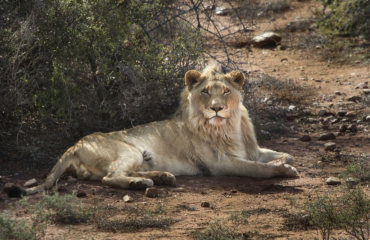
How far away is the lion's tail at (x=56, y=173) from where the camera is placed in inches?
Answer: 242

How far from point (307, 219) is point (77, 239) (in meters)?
1.96

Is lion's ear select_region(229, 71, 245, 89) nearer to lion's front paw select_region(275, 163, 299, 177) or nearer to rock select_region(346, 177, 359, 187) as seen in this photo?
lion's front paw select_region(275, 163, 299, 177)

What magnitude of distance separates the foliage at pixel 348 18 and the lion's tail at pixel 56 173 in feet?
29.4

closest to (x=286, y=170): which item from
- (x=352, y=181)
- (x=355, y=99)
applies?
(x=352, y=181)

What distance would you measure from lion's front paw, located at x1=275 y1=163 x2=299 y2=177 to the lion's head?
2.77 feet

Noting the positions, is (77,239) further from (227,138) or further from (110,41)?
(110,41)

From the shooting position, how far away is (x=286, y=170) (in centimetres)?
693

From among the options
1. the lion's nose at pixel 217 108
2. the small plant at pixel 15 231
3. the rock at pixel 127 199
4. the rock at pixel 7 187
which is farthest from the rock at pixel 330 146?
the small plant at pixel 15 231

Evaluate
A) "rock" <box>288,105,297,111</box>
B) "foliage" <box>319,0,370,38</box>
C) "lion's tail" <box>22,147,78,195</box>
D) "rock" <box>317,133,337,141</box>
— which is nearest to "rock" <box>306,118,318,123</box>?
"rock" <box>288,105,297,111</box>

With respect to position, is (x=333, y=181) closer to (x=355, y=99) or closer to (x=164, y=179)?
(x=164, y=179)

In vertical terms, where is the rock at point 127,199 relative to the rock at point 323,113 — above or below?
below

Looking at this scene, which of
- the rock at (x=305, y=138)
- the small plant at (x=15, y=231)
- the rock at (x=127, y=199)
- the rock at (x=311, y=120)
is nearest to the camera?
the small plant at (x=15, y=231)

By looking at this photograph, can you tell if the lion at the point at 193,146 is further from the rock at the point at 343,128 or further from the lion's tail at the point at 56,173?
the rock at the point at 343,128

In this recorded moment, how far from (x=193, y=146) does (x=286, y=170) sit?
1.15 meters
